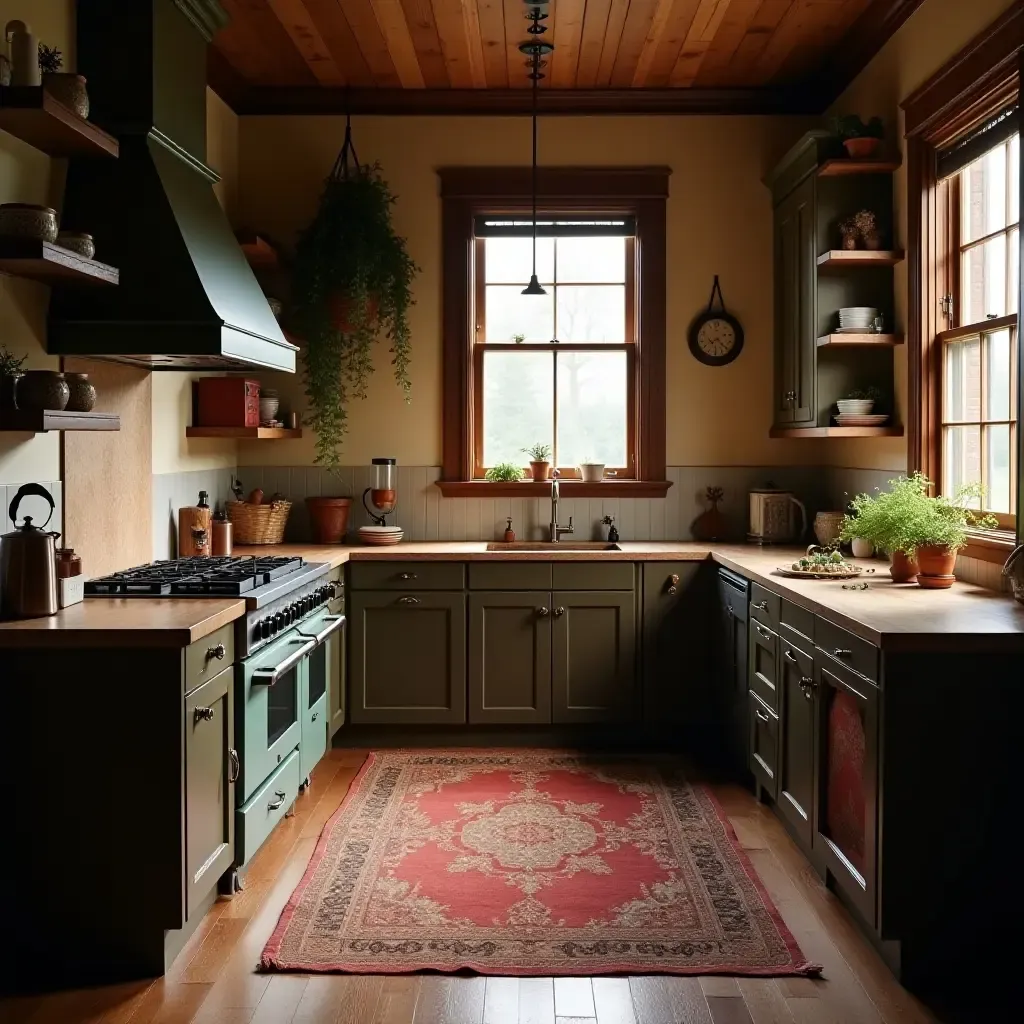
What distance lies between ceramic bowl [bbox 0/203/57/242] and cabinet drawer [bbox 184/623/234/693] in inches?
46.0

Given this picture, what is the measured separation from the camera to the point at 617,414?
5.71 meters

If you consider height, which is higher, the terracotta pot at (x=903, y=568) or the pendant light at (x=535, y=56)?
the pendant light at (x=535, y=56)

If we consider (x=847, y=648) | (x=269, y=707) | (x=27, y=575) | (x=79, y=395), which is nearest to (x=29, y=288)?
(x=79, y=395)

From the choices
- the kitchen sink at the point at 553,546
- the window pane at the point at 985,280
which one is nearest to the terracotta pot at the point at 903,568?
the window pane at the point at 985,280

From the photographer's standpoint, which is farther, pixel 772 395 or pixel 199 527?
pixel 772 395

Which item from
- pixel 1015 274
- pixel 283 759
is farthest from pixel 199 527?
pixel 1015 274

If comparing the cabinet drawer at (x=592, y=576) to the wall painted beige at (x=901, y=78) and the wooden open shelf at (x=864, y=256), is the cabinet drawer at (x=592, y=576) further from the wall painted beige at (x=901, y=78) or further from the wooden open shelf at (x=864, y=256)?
the wooden open shelf at (x=864, y=256)

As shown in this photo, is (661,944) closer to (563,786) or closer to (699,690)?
(563,786)

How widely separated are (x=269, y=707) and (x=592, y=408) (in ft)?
8.52

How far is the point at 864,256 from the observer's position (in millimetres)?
4543

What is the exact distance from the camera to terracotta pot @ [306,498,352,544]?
17.8ft

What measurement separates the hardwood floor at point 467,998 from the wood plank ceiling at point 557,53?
3.43 meters

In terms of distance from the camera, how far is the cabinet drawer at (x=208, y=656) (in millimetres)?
2992

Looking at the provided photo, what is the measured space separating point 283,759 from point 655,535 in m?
2.40
